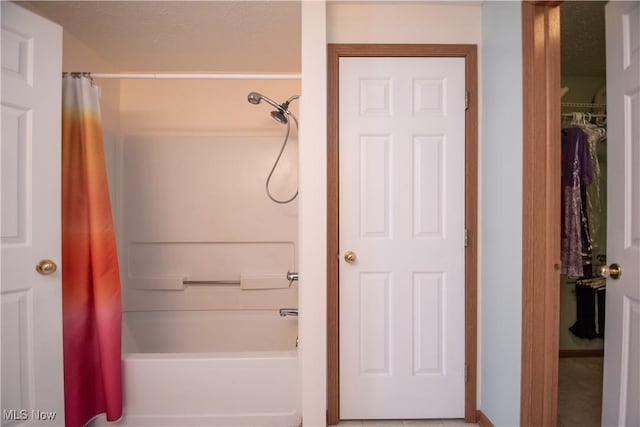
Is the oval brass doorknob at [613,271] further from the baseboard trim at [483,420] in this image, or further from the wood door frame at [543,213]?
the baseboard trim at [483,420]

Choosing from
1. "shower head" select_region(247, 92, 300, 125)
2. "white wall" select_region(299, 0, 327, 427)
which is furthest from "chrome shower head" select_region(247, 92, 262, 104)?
"white wall" select_region(299, 0, 327, 427)

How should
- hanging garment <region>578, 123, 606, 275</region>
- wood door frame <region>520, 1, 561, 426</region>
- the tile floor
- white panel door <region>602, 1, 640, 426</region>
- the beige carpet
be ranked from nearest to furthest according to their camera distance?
white panel door <region>602, 1, 640, 426</region>
wood door frame <region>520, 1, 561, 426</region>
the tile floor
the beige carpet
hanging garment <region>578, 123, 606, 275</region>

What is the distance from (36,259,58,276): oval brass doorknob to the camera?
1.49 meters

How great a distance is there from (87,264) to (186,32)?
1501 millimetres

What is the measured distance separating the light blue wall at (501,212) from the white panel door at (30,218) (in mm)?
2171

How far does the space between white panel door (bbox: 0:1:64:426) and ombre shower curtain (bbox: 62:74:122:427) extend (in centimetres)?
9

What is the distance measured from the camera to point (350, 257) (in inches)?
69.6

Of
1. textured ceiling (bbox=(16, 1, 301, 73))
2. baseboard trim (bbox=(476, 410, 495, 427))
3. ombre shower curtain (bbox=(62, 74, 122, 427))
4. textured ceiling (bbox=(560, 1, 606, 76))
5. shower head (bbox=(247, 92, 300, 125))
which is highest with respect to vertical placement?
textured ceiling (bbox=(560, 1, 606, 76))

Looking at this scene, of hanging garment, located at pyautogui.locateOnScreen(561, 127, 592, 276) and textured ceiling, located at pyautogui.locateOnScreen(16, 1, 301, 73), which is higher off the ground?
textured ceiling, located at pyautogui.locateOnScreen(16, 1, 301, 73)

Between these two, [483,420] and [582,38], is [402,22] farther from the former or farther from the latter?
[483,420]

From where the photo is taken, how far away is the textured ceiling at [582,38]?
1.91 m

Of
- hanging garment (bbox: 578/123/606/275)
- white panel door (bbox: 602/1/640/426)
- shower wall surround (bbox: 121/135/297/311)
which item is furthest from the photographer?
shower wall surround (bbox: 121/135/297/311)

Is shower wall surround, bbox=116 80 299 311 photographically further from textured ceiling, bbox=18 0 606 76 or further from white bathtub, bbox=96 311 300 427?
white bathtub, bbox=96 311 300 427

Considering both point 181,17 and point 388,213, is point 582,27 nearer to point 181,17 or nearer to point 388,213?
point 388,213
